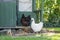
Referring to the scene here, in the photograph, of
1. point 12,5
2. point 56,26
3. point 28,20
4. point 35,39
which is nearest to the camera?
point 35,39

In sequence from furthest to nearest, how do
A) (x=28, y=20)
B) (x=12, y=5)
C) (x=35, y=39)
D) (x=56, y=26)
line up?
(x=56, y=26), (x=28, y=20), (x=12, y=5), (x=35, y=39)

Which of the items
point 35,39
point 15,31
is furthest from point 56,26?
point 35,39

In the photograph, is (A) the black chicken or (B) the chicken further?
(A) the black chicken

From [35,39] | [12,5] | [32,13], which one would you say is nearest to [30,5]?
[32,13]

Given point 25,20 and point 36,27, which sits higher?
point 25,20

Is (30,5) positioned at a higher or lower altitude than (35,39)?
higher

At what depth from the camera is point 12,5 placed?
35.1ft

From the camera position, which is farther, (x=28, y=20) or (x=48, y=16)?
(x=48, y=16)

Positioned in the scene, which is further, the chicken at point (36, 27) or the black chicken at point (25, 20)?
the black chicken at point (25, 20)

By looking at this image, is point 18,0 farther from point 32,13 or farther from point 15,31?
point 15,31

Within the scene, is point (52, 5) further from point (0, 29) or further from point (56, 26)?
point (0, 29)

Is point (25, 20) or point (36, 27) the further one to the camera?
point (25, 20)

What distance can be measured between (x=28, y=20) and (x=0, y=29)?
4.98ft

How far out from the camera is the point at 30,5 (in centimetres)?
1212
